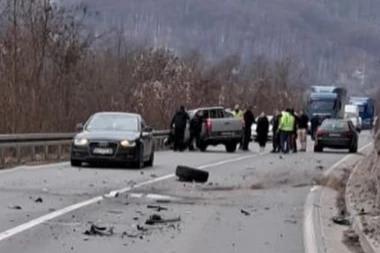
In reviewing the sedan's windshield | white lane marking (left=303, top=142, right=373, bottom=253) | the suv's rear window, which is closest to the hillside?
the suv's rear window

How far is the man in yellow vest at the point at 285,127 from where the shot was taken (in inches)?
1630

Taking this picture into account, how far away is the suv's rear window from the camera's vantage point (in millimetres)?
45969

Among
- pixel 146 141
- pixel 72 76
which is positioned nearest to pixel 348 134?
pixel 72 76

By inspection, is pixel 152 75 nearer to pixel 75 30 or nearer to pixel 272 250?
pixel 75 30

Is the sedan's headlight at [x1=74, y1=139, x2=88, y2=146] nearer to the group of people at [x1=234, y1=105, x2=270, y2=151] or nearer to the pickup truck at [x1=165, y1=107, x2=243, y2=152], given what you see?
the pickup truck at [x1=165, y1=107, x2=243, y2=152]

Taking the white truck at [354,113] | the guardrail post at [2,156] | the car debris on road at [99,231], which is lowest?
the white truck at [354,113]

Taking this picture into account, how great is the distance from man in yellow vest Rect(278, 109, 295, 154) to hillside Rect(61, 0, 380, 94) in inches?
4435

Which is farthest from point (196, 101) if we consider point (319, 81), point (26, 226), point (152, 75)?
point (319, 81)

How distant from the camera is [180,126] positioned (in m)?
41.2

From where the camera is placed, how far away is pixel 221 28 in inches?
7160

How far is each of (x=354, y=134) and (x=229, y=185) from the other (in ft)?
78.6

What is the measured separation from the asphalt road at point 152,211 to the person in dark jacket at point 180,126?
1280 cm

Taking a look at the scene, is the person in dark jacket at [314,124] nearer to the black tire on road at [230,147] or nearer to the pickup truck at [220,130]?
the black tire on road at [230,147]

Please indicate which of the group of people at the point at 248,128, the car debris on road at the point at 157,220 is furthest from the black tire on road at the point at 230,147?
the car debris on road at the point at 157,220
